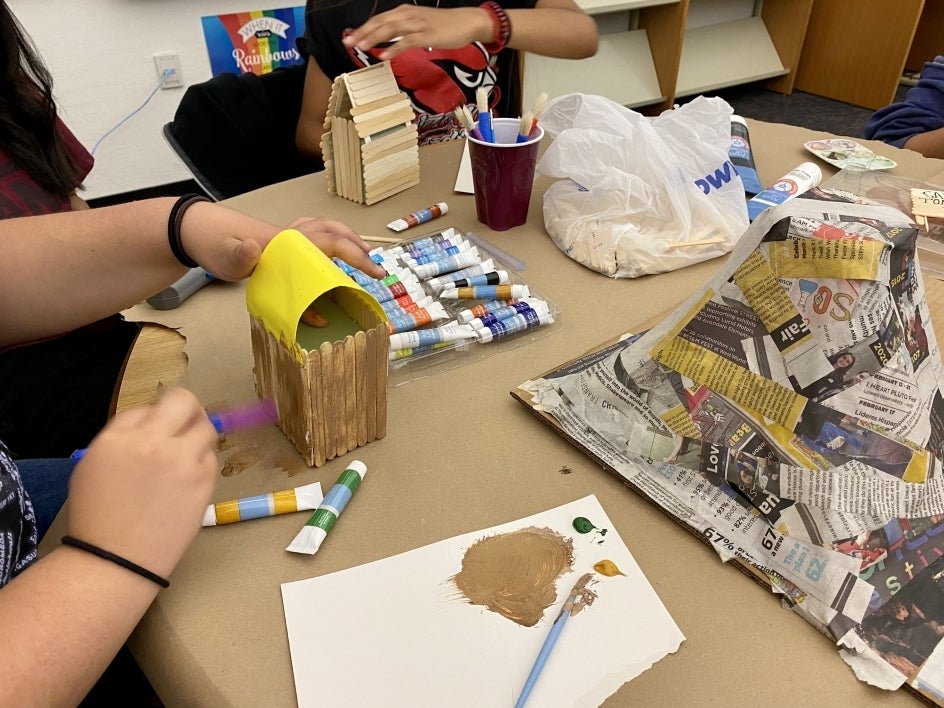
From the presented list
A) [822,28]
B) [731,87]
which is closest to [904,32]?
[822,28]

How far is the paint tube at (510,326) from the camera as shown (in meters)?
0.77

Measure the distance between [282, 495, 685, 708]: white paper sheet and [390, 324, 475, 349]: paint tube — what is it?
0.84 feet

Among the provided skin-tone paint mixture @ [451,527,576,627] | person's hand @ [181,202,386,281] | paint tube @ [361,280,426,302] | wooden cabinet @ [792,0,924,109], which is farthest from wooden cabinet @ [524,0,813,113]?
skin-tone paint mixture @ [451,527,576,627]

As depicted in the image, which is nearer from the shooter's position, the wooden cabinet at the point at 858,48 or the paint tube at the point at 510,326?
the paint tube at the point at 510,326

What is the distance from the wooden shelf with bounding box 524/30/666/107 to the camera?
284 centimetres

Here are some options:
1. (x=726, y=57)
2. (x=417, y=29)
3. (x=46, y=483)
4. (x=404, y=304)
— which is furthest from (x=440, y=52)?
(x=726, y=57)

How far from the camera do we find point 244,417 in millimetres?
665

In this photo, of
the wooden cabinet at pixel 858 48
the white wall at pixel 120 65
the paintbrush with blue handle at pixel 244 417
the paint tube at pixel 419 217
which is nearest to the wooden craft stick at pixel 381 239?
the paint tube at pixel 419 217

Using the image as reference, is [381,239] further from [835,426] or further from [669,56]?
[669,56]

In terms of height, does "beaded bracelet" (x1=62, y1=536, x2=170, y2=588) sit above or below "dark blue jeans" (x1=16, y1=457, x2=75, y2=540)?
above

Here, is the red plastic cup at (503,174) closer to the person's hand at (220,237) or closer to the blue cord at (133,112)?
the person's hand at (220,237)

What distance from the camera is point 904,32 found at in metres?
3.13

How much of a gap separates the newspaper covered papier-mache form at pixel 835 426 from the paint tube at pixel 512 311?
26cm

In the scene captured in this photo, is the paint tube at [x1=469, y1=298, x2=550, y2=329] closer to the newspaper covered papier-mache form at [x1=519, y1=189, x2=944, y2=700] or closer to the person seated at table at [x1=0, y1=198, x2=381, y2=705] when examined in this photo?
the person seated at table at [x1=0, y1=198, x2=381, y2=705]
